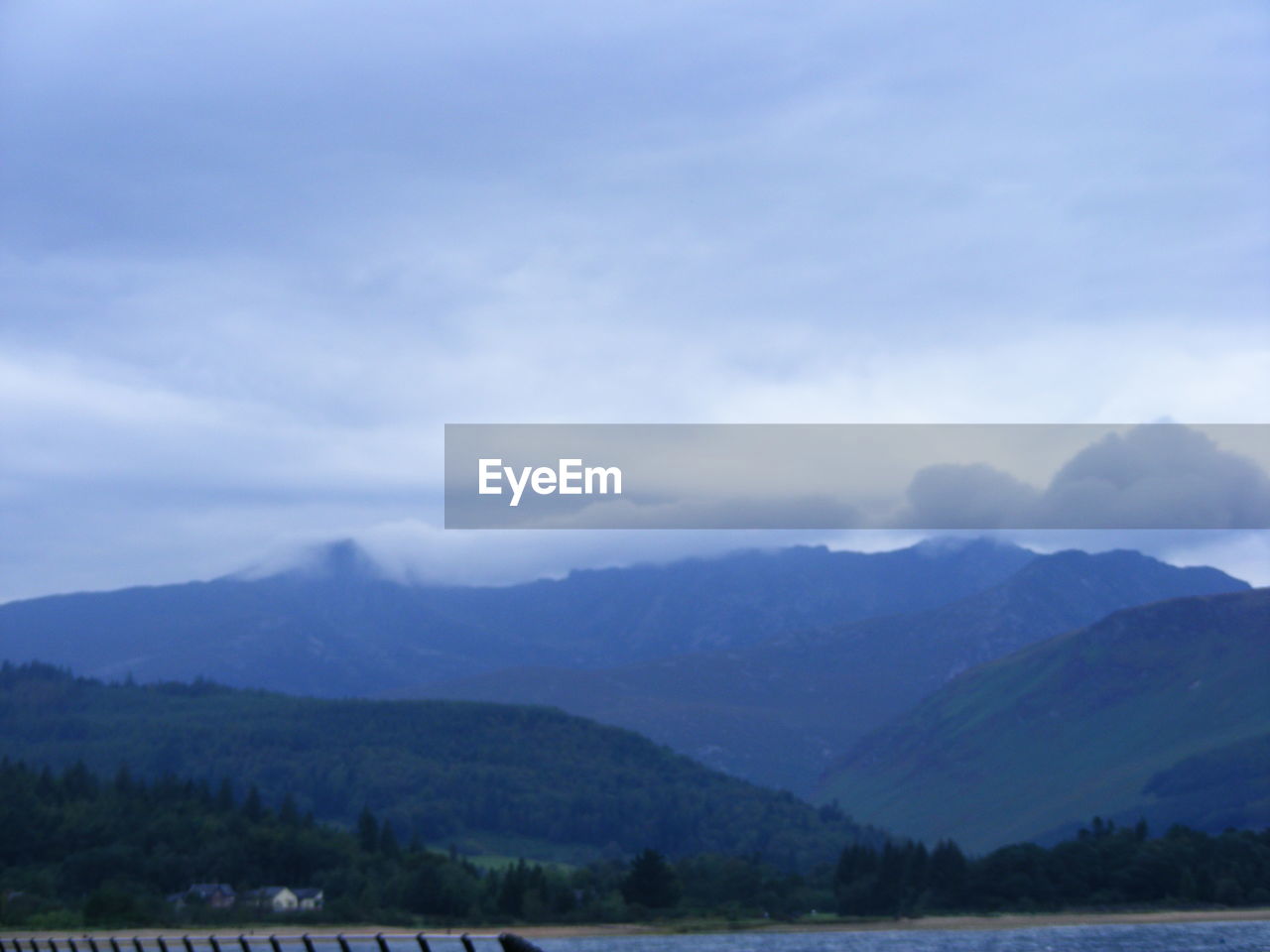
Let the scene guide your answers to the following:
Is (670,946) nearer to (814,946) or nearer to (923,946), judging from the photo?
(814,946)

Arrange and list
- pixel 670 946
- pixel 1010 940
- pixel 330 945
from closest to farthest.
→ pixel 330 945 → pixel 1010 940 → pixel 670 946

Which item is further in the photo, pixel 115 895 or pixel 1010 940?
pixel 115 895

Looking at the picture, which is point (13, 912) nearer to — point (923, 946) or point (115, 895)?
point (115, 895)

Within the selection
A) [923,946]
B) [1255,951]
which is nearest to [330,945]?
[1255,951]

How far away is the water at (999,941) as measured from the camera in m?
140

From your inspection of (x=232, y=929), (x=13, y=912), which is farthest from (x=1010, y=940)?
(x=13, y=912)

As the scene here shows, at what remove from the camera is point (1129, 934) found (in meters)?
171

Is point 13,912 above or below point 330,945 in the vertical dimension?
below

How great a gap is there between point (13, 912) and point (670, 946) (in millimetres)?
71070

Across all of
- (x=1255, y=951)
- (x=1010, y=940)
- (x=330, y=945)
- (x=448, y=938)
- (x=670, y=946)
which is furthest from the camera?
(x=670, y=946)

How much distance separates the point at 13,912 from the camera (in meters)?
176

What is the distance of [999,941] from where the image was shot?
163 meters

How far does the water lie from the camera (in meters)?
140

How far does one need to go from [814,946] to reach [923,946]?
36.9ft
